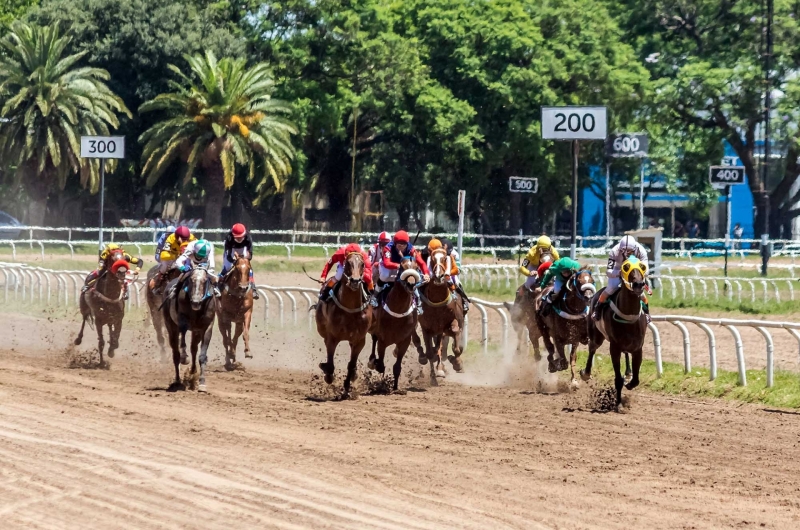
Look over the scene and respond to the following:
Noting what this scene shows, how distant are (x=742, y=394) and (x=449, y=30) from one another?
35485 mm

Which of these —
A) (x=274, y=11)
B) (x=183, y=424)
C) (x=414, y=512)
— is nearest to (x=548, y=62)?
(x=274, y=11)

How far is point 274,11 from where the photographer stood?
49062 mm

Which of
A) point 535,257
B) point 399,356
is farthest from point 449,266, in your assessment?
point 535,257

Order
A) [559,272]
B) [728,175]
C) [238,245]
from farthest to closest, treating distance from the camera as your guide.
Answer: [728,175] < [238,245] < [559,272]

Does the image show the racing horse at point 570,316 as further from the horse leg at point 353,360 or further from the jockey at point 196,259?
the jockey at point 196,259

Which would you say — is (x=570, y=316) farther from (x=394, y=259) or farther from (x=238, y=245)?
(x=238, y=245)

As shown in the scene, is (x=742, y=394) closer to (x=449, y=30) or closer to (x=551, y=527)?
(x=551, y=527)

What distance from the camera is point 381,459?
1063cm

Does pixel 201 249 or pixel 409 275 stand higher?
pixel 201 249

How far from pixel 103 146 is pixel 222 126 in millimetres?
21223

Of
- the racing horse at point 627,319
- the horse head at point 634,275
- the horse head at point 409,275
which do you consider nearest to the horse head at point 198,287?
the horse head at point 409,275

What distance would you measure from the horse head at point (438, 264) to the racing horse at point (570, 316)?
150cm

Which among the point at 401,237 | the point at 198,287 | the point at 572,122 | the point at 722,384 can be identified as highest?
the point at 572,122

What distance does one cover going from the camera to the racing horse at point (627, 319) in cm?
1365
